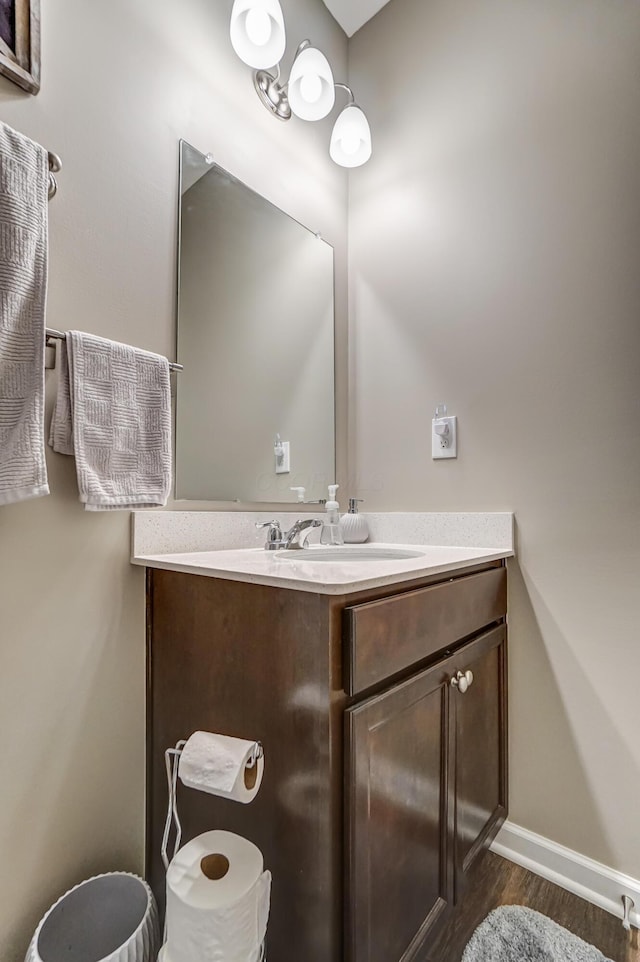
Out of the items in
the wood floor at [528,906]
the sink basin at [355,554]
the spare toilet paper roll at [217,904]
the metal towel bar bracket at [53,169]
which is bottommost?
the wood floor at [528,906]

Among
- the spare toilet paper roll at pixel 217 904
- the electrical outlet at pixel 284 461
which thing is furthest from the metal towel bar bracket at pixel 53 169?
the spare toilet paper roll at pixel 217 904

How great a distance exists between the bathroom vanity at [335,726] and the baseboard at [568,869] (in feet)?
0.83

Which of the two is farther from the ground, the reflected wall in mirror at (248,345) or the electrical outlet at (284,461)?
the reflected wall in mirror at (248,345)

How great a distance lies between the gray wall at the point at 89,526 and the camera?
859 mm

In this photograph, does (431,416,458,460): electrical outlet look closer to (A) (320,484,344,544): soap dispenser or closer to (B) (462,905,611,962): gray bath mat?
(A) (320,484,344,544): soap dispenser

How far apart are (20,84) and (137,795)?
1.48m

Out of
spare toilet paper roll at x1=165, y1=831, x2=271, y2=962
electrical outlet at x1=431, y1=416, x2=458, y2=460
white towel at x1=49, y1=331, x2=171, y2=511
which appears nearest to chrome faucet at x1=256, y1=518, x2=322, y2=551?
white towel at x1=49, y1=331, x2=171, y2=511

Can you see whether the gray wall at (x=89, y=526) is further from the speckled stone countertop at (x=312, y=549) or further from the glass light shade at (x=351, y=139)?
the glass light shade at (x=351, y=139)

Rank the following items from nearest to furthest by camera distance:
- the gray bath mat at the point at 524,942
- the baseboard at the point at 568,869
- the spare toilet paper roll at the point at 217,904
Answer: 1. the spare toilet paper roll at the point at 217,904
2. the gray bath mat at the point at 524,942
3. the baseboard at the point at 568,869

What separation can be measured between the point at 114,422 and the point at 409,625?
0.71 metres

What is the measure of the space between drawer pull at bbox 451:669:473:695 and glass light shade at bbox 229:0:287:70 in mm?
1646

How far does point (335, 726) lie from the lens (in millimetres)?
701

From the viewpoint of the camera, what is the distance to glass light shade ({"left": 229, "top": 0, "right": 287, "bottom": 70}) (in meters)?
1.20

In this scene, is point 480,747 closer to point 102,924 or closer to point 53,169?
point 102,924
